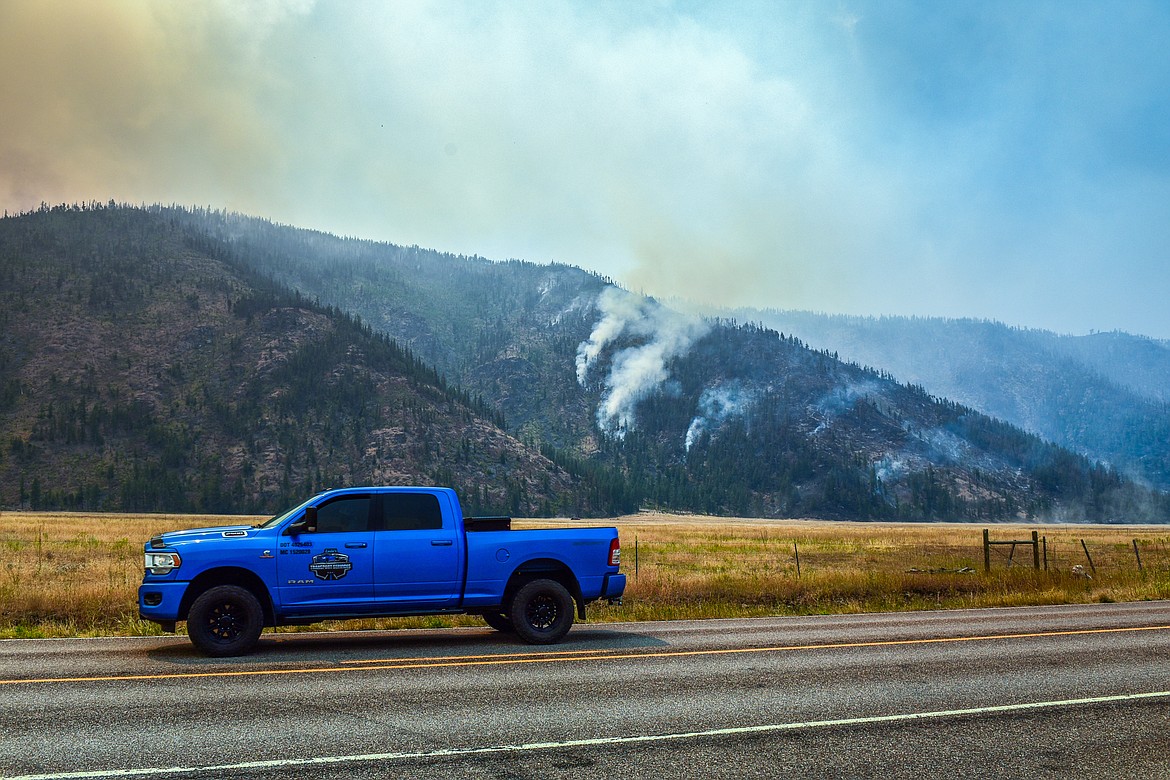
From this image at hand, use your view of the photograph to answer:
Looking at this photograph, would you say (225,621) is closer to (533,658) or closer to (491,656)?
(491,656)

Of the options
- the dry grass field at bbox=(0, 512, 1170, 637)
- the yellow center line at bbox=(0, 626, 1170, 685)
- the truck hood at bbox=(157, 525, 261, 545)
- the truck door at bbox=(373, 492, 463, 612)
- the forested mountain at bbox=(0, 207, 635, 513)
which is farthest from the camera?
the forested mountain at bbox=(0, 207, 635, 513)

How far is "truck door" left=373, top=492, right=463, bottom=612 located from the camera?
13.2m

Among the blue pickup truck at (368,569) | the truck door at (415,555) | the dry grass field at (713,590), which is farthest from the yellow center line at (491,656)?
the dry grass field at (713,590)

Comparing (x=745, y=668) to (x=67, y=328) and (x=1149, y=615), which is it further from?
(x=67, y=328)

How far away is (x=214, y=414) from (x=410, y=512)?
170m

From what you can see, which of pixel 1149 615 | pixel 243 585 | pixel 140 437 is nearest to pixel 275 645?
pixel 243 585

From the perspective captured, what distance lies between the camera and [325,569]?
1294 centimetres

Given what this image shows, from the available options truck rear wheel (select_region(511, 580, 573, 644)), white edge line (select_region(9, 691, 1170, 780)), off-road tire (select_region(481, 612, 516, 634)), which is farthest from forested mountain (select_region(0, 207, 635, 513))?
white edge line (select_region(9, 691, 1170, 780))

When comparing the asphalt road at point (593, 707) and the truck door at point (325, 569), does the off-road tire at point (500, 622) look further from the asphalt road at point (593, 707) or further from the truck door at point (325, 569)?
the truck door at point (325, 569)

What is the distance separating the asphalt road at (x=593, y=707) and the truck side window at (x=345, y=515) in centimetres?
179

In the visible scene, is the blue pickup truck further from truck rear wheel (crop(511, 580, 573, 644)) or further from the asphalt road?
the asphalt road

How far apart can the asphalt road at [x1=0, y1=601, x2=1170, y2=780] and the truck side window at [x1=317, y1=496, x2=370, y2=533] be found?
1.79 m

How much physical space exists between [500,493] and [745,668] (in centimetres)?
15586

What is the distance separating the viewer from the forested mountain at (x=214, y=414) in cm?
15088
